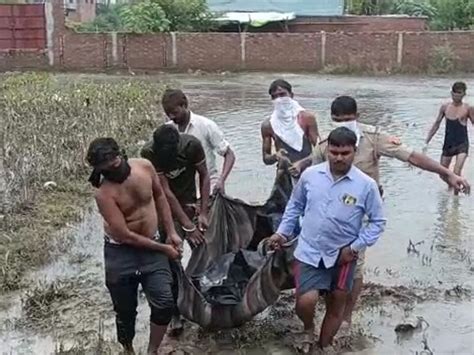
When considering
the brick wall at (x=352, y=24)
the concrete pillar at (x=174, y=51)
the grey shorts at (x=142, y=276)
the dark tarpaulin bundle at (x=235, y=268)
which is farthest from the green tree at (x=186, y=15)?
the grey shorts at (x=142, y=276)

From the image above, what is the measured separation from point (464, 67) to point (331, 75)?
190 inches

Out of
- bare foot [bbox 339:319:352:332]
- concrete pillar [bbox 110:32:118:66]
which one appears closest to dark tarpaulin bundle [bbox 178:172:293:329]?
bare foot [bbox 339:319:352:332]

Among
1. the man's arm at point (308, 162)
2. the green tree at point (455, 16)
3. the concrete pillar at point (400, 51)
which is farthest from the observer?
the green tree at point (455, 16)

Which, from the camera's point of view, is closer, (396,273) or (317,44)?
(396,273)

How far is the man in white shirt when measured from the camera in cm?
607

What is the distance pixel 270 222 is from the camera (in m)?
6.60

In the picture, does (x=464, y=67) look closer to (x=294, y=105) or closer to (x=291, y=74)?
(x=291, y=74)

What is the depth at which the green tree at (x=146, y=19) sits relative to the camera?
98.6 ft

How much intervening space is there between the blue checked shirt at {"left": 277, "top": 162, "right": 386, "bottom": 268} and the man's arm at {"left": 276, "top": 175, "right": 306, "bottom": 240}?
4cm

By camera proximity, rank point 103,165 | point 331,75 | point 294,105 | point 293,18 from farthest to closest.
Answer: point 293,18
point 331,75
point 294,105
point 103,165

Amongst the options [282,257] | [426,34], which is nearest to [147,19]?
[426,34]

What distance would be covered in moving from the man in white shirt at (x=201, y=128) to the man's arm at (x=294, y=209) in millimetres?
1264

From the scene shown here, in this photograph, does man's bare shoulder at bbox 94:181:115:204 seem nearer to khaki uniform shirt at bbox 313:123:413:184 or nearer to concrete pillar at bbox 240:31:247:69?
khaki uniform shirt at bbox 313:123:413:184

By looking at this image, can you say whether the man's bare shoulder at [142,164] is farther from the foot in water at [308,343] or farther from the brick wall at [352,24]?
the brick wall at [352,24]
